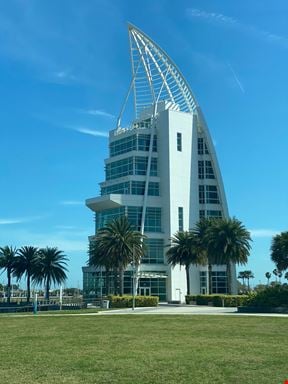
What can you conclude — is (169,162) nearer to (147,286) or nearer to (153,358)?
(147,286)

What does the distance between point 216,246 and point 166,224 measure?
58.5 feet

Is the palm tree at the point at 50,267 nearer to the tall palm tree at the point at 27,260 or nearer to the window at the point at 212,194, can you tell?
the tall palm tree at the point at 27,260

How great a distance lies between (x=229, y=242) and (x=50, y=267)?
28.2 meters

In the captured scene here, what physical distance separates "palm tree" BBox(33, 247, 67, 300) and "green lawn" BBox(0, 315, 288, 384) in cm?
5822

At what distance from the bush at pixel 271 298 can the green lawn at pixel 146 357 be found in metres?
20.4

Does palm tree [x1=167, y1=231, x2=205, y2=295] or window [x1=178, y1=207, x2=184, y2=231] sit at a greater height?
window [x1=178, y1=207, x2=184, y2=231]

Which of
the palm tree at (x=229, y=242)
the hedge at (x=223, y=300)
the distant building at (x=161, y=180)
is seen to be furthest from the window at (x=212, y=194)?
the hedge at (x=223, y=300)

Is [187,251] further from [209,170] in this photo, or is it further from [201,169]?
[209,170]

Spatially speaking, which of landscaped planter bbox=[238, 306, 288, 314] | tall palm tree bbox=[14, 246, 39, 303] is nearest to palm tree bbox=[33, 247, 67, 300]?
tall palm tree bbox=[14, 246, 39, 303]

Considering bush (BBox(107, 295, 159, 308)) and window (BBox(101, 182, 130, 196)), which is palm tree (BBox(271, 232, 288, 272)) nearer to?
bush (BBox(107, 295, 159, 308))

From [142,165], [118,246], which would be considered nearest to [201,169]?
[142,165]

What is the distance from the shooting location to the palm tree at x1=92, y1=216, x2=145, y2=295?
211ft

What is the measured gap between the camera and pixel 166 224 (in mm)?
83750

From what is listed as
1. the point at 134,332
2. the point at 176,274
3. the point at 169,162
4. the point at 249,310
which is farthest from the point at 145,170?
the point at 134,332
